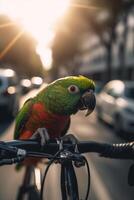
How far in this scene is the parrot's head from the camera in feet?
8.35

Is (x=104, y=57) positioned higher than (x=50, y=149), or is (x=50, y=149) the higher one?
A: (x=104, y=57)

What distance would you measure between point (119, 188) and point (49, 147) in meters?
4.84

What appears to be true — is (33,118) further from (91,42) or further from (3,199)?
(91,42)

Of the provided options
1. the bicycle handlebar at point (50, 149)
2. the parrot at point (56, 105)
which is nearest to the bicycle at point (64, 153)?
the bicycle handlebar at point (50, 149)

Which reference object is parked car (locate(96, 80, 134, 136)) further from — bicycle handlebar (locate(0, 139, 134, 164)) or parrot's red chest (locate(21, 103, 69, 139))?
bicycle handlebar (locate(0, 139, 134, 164))

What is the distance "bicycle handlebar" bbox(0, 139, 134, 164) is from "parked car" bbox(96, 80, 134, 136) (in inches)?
403

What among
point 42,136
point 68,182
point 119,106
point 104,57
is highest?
point 104,57

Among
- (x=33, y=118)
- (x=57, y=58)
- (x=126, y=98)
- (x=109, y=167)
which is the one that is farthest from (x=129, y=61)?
(x=33, y=118)

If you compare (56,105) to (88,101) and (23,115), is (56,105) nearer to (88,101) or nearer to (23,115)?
(88,101)

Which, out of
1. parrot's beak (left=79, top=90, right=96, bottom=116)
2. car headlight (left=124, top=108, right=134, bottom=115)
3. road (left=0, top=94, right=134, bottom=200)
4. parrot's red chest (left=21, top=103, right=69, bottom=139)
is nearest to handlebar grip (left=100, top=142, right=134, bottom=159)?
parrot's beak (left=79, top=90, right=96, bottom=116)

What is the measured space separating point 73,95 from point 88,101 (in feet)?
0.39

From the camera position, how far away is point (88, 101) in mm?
2508

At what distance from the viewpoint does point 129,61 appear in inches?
2213

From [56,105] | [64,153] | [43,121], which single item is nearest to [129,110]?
[43,121]
